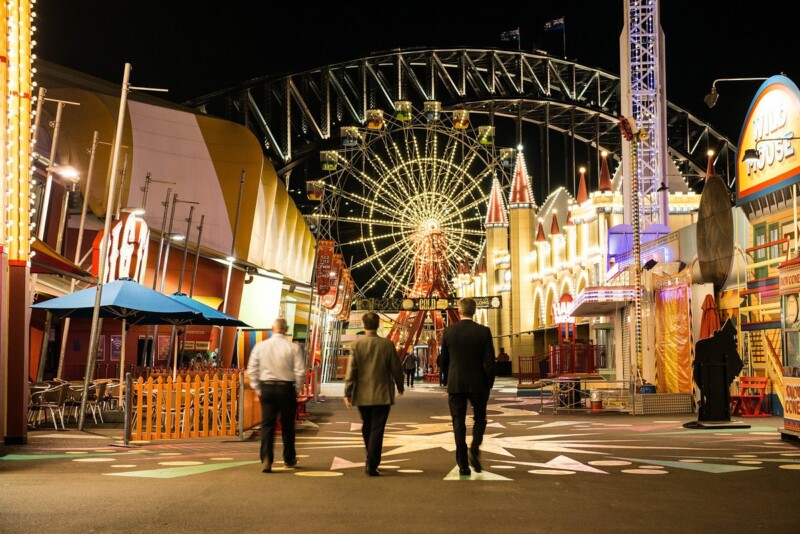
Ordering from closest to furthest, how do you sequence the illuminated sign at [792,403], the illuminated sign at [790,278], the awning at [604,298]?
the illuminated sign at [792,403] < the illuminated sign at [790,278] < the awning at [604,298]

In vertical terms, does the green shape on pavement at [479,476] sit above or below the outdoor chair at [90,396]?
below

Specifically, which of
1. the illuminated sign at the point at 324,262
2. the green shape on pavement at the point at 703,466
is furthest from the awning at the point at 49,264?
the illuminated sign at the point at 324,262

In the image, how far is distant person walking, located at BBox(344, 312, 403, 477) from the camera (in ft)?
30.4

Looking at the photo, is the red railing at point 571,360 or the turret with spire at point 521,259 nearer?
the red railing at point 571,360

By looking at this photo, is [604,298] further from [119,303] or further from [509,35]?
[509,35]

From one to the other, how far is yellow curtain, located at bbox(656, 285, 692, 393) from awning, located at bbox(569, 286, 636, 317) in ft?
4.20

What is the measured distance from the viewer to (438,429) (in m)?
16.4

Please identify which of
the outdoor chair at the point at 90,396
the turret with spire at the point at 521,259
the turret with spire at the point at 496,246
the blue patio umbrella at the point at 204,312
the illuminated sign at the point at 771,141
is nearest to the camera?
the outdoor chair at the point at 90,396

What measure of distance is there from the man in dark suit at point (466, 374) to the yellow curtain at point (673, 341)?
1344 centimetres

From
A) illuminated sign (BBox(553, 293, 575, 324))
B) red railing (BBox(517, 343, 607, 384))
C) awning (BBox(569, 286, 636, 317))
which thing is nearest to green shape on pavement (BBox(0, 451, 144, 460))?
awning (BBox(569, 286, 636, 317))

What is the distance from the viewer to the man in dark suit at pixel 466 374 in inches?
363

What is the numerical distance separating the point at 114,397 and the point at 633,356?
1261 cm

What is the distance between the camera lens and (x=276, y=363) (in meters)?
9.98

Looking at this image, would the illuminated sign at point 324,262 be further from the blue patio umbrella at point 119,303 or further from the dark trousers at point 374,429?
the dark trousers at point 374,429
